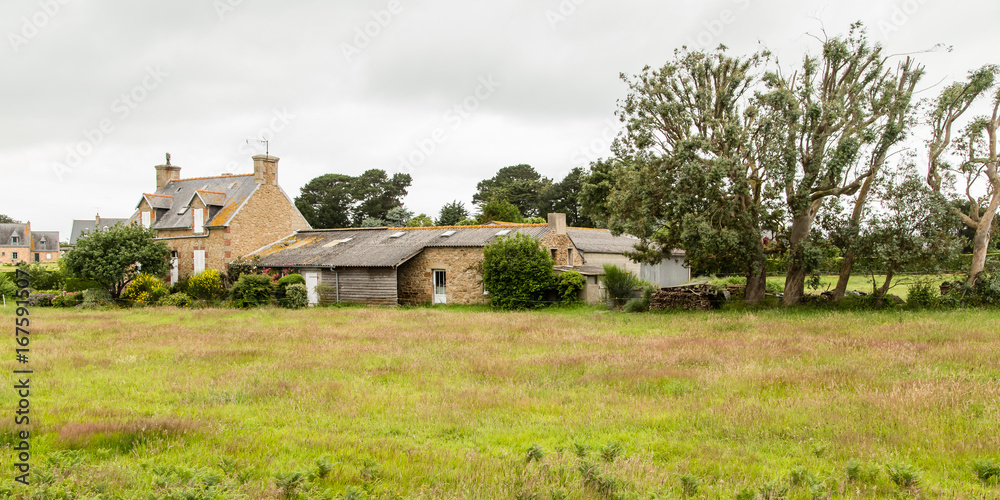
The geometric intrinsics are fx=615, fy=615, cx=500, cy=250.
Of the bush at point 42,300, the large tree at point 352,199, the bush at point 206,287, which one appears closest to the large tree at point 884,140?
the bush at point 206,287

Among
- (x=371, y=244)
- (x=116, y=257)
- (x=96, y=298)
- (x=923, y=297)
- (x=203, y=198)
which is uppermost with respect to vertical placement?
(x=203, y=198)

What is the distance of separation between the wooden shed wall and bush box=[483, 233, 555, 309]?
5.38 metres

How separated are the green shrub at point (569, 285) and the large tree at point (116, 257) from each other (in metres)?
22.4

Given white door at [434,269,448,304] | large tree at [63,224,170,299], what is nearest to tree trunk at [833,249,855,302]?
white door at [434,269,448,304]

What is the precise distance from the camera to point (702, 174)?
21.8 m

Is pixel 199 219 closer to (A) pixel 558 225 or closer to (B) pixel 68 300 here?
(B) pixel 68 300

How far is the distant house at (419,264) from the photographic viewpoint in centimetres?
3045

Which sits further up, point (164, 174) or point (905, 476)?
point (164, 174)

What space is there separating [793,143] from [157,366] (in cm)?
1993

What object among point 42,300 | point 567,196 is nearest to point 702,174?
point 42,300

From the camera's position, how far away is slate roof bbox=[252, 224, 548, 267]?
31000mm

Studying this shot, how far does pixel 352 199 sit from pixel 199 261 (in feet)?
128

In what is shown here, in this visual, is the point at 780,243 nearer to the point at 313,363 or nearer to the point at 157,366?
the point at 313,363

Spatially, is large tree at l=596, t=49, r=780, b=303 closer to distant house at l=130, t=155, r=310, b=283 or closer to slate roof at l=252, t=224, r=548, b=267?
slate roof at l=252, t=224, r=548, b=267
